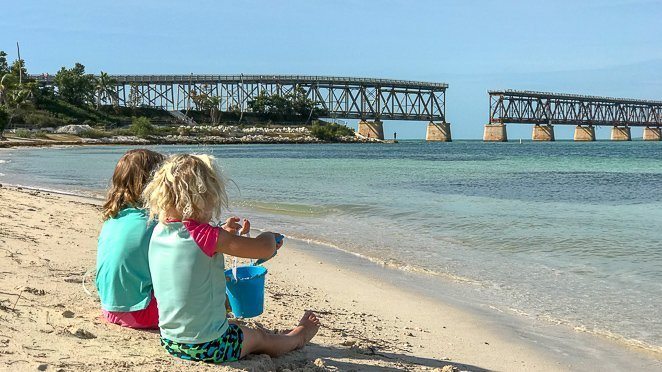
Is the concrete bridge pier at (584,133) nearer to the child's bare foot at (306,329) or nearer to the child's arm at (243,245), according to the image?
the child's bare foot at (306,329)

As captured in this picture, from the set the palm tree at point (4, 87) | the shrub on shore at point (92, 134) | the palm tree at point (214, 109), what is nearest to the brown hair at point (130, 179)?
the palm tree at point (4, 87)

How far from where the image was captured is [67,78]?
93.2 meters

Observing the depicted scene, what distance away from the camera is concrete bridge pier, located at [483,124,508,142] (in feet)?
444

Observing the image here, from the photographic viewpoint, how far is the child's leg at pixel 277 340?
379cm

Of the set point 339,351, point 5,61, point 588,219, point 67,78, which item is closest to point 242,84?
point 67,78

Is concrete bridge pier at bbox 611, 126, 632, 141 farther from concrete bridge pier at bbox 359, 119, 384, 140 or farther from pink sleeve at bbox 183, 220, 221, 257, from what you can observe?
pink sleeve at bbox 183, 220, 221, 257

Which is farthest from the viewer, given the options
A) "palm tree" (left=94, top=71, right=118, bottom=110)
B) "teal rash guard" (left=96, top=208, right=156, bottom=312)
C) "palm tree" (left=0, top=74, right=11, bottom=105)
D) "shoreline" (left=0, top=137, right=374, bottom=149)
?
"palm tree" (left=94, top=71, right=118, bottom=110)

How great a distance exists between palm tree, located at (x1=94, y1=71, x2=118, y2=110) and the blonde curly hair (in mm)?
101289

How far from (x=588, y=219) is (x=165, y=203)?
1109cm

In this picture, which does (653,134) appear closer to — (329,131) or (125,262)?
(329,131)

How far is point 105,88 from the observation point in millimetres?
101125

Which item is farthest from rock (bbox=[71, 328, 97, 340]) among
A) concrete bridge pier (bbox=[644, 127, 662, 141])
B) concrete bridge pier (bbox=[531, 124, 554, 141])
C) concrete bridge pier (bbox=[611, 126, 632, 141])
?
concrete bridge pier (bbox=[644, 127, 662, 141])

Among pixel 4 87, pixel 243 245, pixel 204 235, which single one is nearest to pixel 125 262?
pixel 204 235

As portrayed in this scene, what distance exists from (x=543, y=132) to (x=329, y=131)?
198 feet
